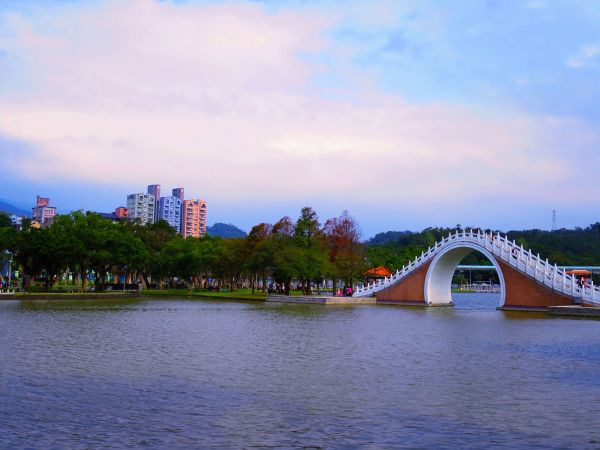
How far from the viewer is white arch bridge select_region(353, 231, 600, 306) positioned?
135 feet

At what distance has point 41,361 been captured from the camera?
59.7 ft

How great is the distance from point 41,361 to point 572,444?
1379 cm

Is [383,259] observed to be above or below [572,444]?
above

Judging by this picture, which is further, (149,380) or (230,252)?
(230,252)

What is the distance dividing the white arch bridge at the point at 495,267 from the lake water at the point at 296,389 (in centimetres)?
1461

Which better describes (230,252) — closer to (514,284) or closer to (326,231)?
(326,231)

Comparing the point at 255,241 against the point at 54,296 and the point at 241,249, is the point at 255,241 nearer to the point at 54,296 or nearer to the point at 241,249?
the point at 241,249

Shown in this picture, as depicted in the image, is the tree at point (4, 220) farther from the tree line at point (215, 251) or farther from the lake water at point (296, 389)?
the lake water at point (296, 389)

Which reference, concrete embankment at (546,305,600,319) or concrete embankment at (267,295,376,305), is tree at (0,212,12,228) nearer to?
→ concrete embankment at (267,295,376,305)

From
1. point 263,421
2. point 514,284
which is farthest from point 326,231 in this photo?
point 263,421

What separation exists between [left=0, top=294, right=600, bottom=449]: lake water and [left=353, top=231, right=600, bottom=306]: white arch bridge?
1461 cm

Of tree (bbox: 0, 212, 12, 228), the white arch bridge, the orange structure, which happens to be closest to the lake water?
the white arch bridge

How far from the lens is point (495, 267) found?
4666 cm

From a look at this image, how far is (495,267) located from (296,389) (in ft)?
114
